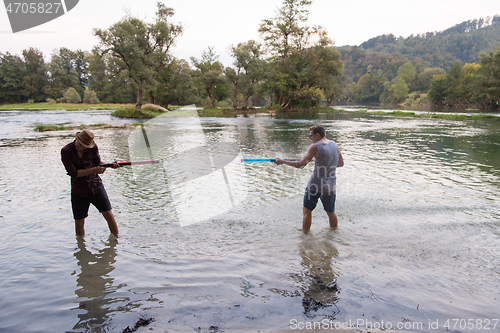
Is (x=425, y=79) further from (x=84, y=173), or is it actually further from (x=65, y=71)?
(x=84, y=173)

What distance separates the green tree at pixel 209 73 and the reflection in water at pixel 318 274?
190 feet

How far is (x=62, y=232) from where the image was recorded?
6531 millimetres

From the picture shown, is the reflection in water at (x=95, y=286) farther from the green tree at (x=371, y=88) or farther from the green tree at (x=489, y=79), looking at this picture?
the green tree at (x=371, y=88)

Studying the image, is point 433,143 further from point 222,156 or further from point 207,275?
point 207,275

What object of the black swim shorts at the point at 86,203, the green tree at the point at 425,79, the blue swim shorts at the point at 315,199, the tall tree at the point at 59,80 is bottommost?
the blue swim shorts at the point at 315,199

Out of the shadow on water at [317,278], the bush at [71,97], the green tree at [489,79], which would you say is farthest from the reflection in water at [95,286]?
the bush at [71,97]

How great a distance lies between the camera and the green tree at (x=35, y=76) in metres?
96.6

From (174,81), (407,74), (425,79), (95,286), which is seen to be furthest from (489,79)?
(407,74)

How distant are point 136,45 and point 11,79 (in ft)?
257

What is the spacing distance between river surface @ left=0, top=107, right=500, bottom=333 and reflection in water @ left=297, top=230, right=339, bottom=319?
28 millimetres

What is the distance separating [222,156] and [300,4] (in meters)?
64.7

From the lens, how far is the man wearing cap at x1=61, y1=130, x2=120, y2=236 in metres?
5.54

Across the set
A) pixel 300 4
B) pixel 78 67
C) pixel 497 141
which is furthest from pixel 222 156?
pixel 78 67

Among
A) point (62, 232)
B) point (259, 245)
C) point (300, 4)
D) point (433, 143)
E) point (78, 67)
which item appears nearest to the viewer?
point (259, 245)
